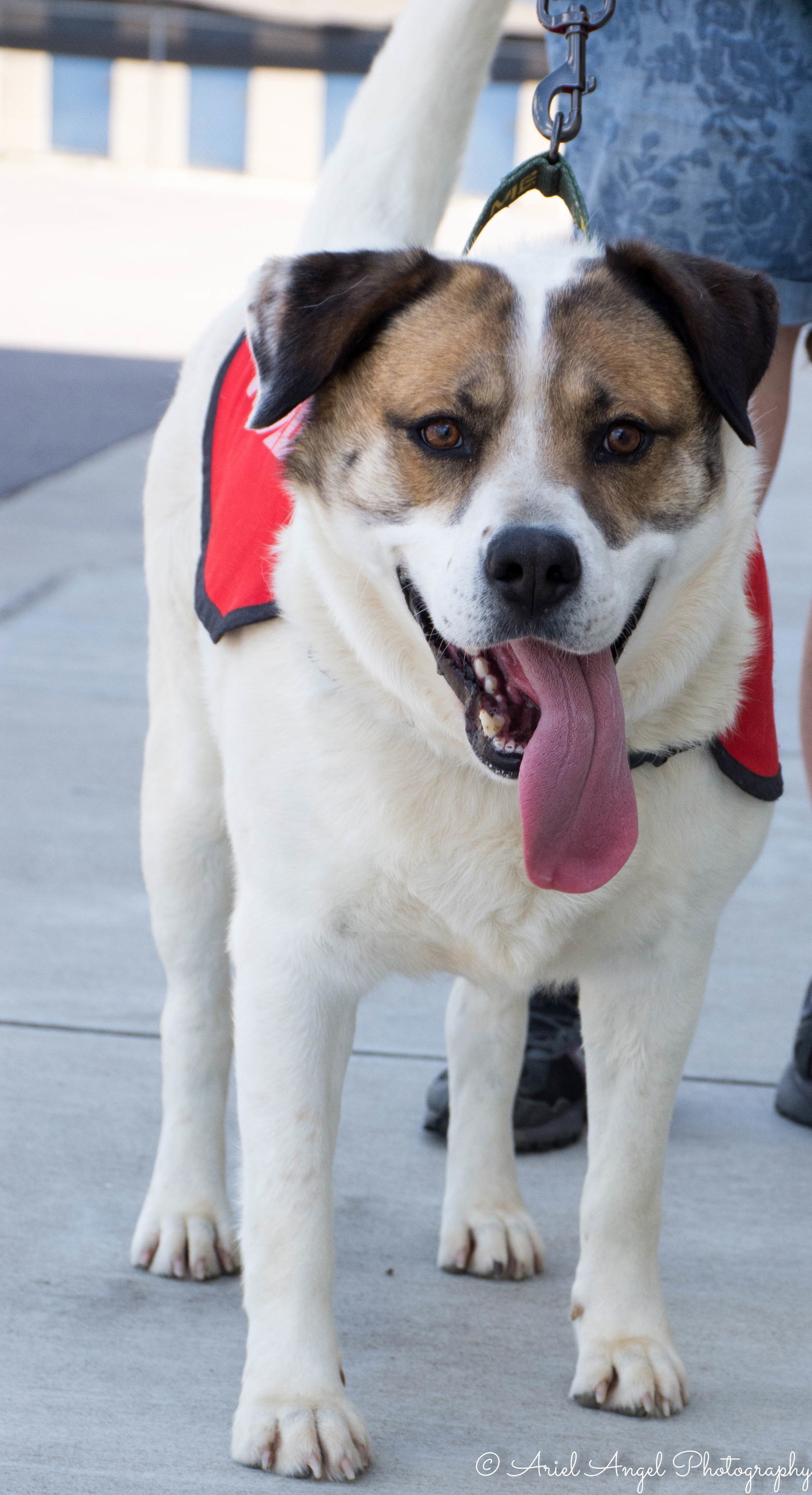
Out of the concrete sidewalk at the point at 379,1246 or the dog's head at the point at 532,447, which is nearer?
the dog's head at the point at 532,447

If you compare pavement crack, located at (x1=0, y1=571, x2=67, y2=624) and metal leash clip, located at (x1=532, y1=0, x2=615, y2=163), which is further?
pavement crack, located at (x1=0, y1=571, x2=67, y2=624)

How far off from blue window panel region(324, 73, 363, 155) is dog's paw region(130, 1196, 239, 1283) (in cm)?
2816

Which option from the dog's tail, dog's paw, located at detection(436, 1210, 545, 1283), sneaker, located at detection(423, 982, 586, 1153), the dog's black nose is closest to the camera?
the dog's black nose

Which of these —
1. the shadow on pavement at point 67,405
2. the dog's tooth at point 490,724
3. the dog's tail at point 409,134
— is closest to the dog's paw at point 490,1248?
the dog's tooth at point 490,724

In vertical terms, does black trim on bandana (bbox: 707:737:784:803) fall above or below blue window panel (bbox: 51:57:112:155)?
above

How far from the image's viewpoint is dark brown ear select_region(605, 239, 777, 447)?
7.35 ft

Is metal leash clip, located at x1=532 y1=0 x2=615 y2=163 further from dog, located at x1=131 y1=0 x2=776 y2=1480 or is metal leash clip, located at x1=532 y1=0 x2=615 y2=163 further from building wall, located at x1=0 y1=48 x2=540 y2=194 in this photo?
building wall, located at x1=0 y1=48 x2=540 y2=194

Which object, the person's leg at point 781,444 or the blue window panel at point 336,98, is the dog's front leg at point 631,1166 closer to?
the person's leg at point 781,444

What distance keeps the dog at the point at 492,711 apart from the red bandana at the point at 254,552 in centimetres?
2

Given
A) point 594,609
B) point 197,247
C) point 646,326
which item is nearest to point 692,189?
point 646,326

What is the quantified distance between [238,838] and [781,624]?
503cm

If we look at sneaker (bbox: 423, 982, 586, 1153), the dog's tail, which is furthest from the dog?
sneaker (bbox: 423, 982, 586, 1153)

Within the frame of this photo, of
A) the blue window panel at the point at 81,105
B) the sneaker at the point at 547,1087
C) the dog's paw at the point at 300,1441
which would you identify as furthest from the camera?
the blue window panel at the point at 81,105

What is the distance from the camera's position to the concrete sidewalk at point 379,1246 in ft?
7.61
